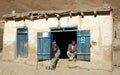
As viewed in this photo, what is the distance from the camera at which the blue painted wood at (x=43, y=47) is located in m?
18.3

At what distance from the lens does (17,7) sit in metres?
45.8

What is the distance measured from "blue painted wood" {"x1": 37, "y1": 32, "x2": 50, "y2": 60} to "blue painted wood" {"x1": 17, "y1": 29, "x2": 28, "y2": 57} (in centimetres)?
120

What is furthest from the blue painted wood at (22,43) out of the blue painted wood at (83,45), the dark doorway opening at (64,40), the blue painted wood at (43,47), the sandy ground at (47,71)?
the blue painted wood at (83,45)

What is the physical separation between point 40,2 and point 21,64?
102ft

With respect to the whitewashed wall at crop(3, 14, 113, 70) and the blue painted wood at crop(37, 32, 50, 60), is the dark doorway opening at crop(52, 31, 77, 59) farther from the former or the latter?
the blue painted wood at crop(37, 32, 50, 60)

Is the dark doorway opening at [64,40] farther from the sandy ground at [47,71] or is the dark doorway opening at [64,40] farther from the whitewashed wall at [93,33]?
the sandy ground at [47,71]

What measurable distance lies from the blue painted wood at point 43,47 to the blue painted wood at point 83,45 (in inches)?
71.1

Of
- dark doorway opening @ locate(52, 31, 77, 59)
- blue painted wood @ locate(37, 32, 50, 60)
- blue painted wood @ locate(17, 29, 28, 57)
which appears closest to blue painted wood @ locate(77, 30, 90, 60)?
blue painted wood @ locate(37, 32, 50, 60)

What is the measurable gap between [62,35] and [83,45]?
389cm

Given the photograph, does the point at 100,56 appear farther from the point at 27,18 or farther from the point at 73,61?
the point at 27,18

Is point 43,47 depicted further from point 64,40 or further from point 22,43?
point 64,40

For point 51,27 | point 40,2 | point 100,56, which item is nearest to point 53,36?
point 51,27

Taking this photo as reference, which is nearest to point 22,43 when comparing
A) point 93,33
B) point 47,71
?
point 47,71

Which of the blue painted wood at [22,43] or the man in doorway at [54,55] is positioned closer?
the man in doorway at [54,55]
